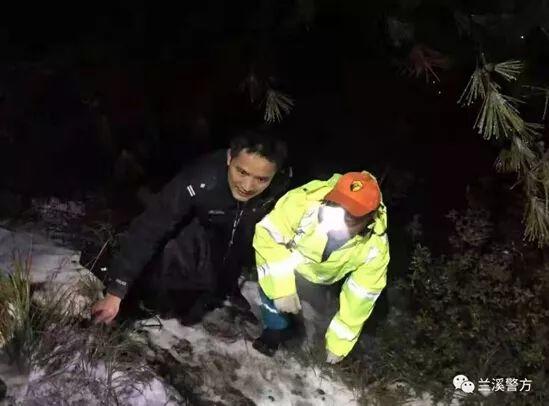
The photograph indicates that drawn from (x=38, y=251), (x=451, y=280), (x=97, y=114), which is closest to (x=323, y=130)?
(x=451, y=280)

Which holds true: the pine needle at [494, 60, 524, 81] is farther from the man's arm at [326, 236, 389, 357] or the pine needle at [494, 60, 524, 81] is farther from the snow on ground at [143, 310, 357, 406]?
the snow on ground at [143, 310, 357, 406]

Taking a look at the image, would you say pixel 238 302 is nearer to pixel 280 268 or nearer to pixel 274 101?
pixel 280 268

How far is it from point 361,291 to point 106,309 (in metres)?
1.32

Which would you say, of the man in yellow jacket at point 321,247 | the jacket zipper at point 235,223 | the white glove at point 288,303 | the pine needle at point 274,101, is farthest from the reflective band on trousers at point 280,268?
the pine needle at point 274,101

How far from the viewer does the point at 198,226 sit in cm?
337

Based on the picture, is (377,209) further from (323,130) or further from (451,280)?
(323,130)

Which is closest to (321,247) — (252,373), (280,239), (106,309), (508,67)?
(280,239)

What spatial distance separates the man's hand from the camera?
3080 millimetres

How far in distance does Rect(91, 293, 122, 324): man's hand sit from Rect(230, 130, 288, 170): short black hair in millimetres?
959

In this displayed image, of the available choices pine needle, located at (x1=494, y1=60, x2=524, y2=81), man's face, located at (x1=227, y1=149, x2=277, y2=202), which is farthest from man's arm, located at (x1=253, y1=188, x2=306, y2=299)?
pine needle, located at (x1=494, y1=60, x2=524, y2=81)

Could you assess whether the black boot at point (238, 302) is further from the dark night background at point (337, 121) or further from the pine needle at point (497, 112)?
the pine needle at point (497, 112)

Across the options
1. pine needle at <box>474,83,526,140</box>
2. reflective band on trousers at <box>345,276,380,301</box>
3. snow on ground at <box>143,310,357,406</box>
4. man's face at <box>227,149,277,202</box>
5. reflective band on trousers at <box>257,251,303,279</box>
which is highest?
pine needle at <box>474,83,526,140</box>

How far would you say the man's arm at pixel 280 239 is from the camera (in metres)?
3.07

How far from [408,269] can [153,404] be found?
7.50 ft
